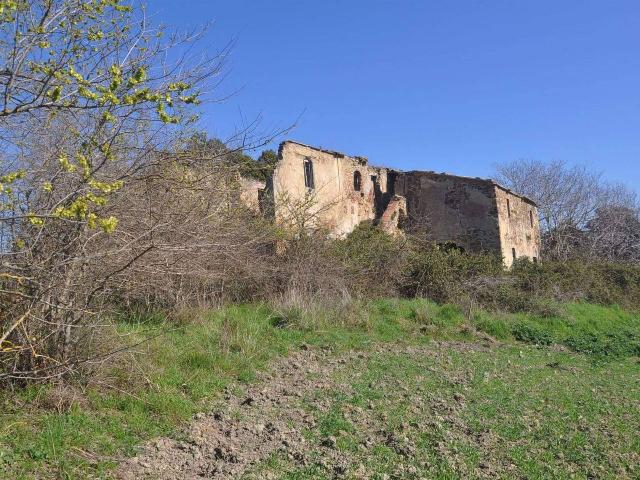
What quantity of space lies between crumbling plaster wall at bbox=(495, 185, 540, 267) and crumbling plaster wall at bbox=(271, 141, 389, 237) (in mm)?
5067

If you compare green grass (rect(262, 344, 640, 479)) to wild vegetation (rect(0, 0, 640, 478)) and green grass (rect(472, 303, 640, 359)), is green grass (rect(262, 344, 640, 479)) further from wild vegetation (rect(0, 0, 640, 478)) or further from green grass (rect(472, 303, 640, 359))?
green grass (rect(472, 303, 640, 359))

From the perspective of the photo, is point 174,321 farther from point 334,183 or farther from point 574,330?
point 334,183

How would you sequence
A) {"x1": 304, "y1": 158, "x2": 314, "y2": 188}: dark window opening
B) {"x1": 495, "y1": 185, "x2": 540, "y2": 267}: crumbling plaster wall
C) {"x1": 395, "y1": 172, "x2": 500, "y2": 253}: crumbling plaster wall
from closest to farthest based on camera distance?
{"x1": 304, "y1": 158, "x2": 314, "y2": 188}: dark window opening < {"x1": 395, "y1": 172, "x2": 500, "y2": 253}: crumbling plaster wall < {"x1": 495, "y1": 185, "x2": 540, "y2": 267}: crumbling plaster wall

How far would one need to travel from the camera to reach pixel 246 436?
560cm

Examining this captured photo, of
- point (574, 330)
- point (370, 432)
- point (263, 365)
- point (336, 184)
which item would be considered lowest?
point (574, 330)

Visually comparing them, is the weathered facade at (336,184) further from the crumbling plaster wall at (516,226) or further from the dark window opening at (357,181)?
the crumbling plaster wall at (516,226)

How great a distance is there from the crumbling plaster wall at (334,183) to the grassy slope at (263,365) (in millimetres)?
6360

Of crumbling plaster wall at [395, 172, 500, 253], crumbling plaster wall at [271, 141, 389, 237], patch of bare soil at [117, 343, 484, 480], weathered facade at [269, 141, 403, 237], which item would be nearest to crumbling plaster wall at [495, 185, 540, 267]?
crumbling plaster wall at [395, 172, 500, 253]

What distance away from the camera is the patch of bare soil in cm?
477

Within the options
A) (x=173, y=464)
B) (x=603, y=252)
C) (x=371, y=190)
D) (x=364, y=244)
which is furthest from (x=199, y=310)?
(x=603, y=252)

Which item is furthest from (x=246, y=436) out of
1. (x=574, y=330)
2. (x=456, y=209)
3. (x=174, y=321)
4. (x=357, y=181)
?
(x=456, y=209)

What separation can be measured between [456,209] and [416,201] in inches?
73.4

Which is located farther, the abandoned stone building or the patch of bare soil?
the abandoned stone building

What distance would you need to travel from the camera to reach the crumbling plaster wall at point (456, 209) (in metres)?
23.3
